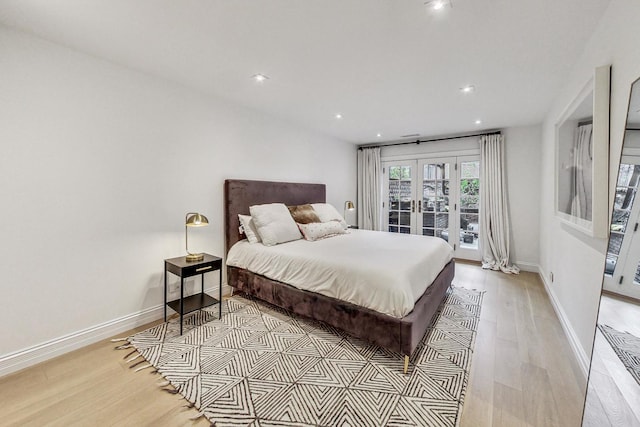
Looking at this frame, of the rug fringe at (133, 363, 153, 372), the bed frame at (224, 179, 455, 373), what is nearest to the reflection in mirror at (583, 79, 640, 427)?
the bed frame at (224, 179, 455, 373)

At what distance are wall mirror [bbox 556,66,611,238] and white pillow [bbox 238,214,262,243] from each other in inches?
115

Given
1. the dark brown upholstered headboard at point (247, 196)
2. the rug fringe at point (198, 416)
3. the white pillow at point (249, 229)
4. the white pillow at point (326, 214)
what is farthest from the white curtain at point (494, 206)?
the rug fringe at point (198, 416)

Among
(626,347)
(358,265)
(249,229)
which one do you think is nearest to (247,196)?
(249,229)

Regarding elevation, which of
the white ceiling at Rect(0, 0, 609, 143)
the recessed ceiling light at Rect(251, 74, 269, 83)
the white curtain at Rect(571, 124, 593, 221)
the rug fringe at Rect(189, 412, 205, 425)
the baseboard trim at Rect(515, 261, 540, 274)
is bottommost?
the rug fringe at Rect(189, 412, 205, 425)

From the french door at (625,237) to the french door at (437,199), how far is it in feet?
12.0

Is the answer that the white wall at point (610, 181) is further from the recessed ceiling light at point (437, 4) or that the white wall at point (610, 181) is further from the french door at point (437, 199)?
the french door at point (437, 199)

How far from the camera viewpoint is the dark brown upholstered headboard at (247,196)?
317 centimetres

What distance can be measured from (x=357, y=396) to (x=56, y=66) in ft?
10.6

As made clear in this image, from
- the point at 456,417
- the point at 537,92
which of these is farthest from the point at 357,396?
the point at 537,92

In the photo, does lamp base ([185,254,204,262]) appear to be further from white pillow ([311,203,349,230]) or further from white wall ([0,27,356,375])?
white pillow ([311,203,349,230])

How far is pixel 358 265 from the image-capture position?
86.6 inches

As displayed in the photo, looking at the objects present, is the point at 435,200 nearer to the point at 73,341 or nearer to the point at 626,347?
the point at 626,347

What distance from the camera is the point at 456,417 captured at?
4.85ft

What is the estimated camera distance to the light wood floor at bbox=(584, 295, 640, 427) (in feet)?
3.36
